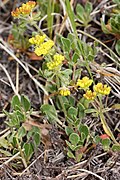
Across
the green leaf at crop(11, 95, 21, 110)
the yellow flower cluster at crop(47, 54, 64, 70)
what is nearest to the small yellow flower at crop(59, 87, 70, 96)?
the yellow flower cluster at crop(47, 54, 64, 70)

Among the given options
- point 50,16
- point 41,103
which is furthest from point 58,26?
point 41,103

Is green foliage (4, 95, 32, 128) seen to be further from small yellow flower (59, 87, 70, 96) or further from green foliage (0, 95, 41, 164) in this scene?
small yellow flower (59, 87, 70, 96)

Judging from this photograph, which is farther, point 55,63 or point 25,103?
point 25,103

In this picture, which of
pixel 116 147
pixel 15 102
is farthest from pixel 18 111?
pixel 116 147

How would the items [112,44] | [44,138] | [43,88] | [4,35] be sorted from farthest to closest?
[4,35]
[112,44]
[43,88]
[44,138]

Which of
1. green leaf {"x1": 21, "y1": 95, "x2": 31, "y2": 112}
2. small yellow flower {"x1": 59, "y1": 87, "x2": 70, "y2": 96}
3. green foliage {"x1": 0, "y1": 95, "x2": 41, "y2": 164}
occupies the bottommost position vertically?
green foliage {"x1": 0, "y1": 95, "x2": 41, "y2": 164}

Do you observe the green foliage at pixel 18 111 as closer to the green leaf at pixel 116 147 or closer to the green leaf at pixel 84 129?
the green leaf at pixel 84 129

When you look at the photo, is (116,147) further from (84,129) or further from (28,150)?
(28,150)

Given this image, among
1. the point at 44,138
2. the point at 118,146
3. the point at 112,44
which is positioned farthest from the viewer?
the point at 112,44

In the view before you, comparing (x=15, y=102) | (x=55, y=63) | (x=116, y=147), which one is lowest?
(x=116, y=147)

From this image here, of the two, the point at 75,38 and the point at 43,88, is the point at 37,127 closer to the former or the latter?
the point at 43,88

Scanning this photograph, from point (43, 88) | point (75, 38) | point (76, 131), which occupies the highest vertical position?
point (75, 38)
